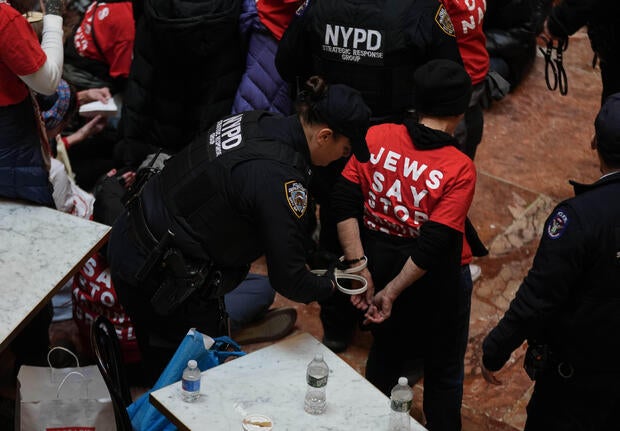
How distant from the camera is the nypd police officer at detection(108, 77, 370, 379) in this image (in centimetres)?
295

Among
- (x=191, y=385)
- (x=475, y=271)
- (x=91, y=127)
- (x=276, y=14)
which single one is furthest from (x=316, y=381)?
(x=91, y=127)

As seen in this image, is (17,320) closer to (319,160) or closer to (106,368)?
(106,368)

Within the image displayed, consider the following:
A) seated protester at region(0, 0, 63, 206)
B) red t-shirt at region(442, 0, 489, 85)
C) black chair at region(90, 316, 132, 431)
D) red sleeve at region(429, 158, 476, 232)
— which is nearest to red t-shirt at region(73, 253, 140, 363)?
seated protester at region(0, 0, 63, 206)

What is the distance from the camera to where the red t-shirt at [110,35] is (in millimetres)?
5039

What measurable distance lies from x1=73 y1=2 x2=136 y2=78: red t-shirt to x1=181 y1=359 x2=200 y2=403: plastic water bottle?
271 centimetres

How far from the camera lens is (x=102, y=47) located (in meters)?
5.11

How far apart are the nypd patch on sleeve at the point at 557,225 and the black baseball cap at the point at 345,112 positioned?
69 centimetres

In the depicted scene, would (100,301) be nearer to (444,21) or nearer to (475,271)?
(444,21)

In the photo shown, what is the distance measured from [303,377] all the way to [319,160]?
756 mm

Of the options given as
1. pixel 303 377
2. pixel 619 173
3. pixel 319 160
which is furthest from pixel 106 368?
pixel 619 173

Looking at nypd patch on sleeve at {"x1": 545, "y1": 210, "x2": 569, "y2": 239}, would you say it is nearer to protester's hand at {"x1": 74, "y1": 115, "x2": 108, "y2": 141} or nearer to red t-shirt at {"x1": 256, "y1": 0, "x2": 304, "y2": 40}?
red t-shirt at {"x1": 256, "y1": 0, "x2": 304, "y2": 40}

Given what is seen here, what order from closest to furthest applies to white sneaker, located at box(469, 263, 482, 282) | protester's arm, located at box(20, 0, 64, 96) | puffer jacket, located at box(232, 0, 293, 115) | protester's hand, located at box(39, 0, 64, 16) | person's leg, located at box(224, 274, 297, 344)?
1. protester's arm, located at box(20, 0, 64, 96)
2. protester's hand, located at box(39, 0, 64, 16)
3. puffer jacket, located at box(232, 0, 293, 115)
4. person's leg, located at box(224, 274, 297, 344)
5. white sneaker, located at box(469, 263, 482, 282)

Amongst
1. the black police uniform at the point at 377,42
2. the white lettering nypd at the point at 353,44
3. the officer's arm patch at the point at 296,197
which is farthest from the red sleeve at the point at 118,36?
the officer's arm patch at the point at 296,197

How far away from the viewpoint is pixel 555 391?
123 inches
